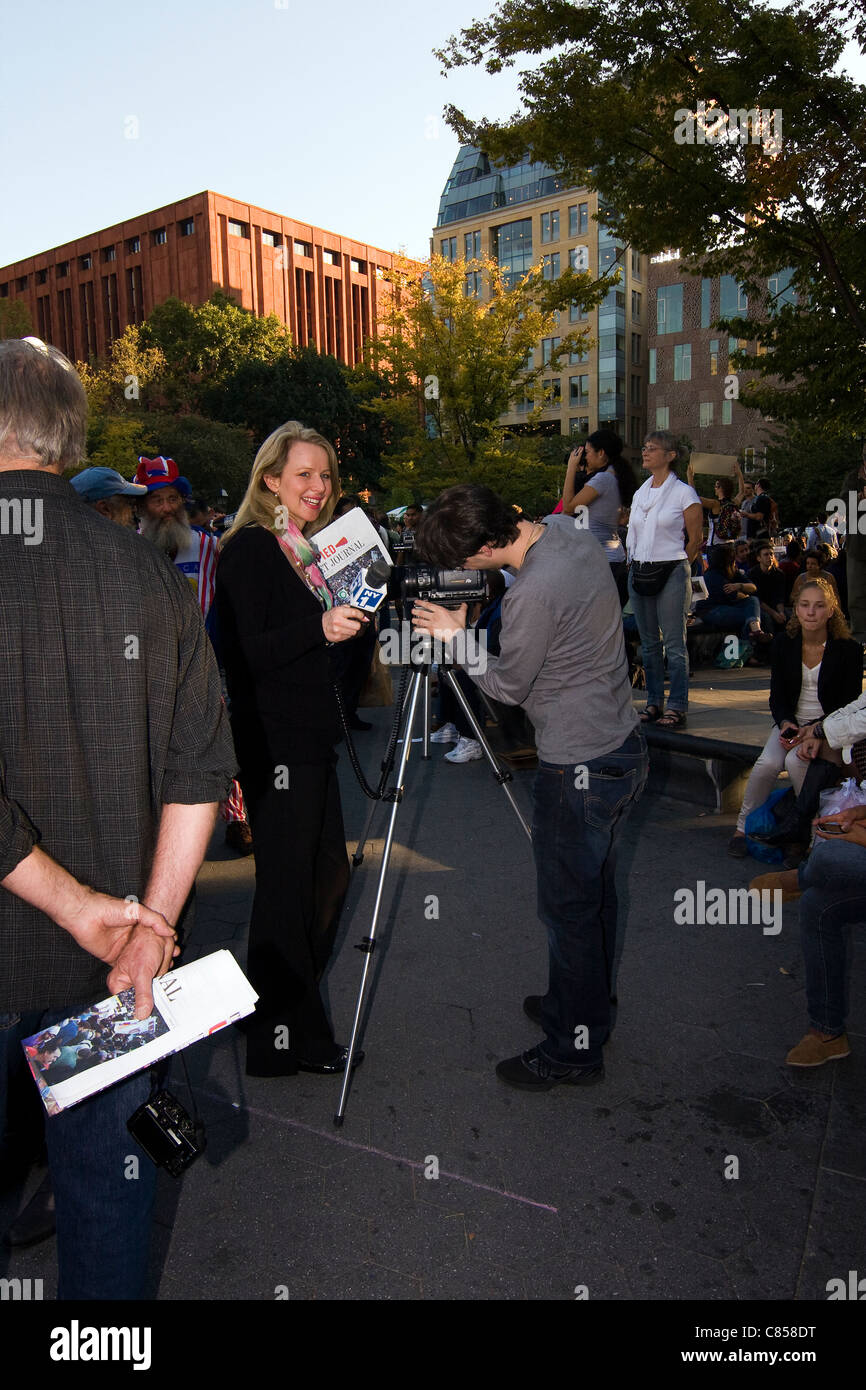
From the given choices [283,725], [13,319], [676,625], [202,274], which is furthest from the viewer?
[202,274]

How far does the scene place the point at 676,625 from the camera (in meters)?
7.11

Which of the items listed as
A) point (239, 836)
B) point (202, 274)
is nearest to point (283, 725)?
point (239, 836)

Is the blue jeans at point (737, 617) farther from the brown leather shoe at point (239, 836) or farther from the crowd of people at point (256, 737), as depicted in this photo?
the brown leather shoe at point (239, 836)

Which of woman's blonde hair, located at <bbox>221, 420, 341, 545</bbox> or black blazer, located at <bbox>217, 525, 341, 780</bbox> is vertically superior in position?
woman's blonde hair, located at <bbox>221, 420, 341, 545</bbox>

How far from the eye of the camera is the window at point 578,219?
62.1 metres

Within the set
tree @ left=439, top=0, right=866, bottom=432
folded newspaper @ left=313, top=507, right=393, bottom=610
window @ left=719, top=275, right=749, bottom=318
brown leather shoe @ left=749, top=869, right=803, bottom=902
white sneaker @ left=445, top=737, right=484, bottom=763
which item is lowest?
brown leather shoe @ left=749, top=869, right=803, bottom=902

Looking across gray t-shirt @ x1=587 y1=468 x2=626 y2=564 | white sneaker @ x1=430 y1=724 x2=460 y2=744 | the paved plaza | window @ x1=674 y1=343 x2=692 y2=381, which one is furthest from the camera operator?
window @ x1=674 y1=343 x2=692 y2=381

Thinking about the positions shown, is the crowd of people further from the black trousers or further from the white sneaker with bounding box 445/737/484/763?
the white sneaker with bounding box 445/737/484/763

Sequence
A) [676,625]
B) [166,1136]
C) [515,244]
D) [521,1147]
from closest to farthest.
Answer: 1. [166,1136]
2. [521,1147]
3. [676,625]
4. [515,244]

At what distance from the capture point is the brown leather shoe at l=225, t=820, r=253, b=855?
5723mm

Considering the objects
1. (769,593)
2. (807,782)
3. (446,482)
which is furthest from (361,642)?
(446,482)

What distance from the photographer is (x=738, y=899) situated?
476cm

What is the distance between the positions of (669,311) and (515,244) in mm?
13247

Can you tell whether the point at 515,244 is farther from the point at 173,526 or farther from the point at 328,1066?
the point at 328,1066
